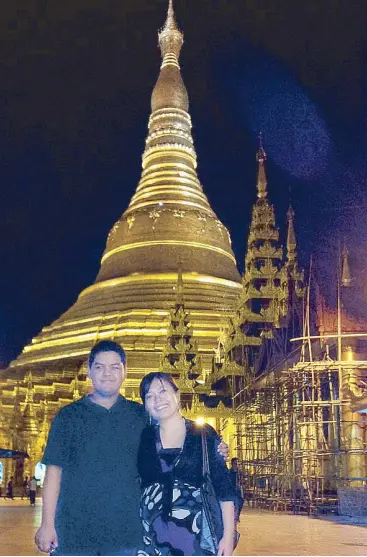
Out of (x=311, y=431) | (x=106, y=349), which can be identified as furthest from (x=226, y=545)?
(x=311, y=431)

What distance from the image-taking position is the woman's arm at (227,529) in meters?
3.28

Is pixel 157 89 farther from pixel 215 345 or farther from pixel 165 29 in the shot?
pixel 215 345

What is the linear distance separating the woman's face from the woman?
1.8 inches

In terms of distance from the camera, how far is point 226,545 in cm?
328

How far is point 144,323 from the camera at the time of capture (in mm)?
30562

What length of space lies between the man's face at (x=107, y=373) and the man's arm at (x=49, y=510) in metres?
0.41

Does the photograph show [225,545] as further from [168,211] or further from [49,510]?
[168,211]

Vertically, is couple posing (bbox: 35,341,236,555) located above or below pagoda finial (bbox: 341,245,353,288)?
below

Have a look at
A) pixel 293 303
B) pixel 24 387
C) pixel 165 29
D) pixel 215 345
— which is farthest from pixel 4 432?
pixel 165 29

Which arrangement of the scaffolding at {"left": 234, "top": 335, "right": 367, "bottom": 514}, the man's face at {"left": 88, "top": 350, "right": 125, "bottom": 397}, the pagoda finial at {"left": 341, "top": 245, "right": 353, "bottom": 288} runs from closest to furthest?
the man's face at {"left": 88, "top": 350, "right": 125, "bottom": 397}
the scaffolding at {"left": 234, "top": 335, "right": 367, "bottom": 514}
the pagoda finial at {"left": 341, "top": 245, "right": 353, "bottom": 288}

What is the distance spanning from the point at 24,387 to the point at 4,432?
2.28 m

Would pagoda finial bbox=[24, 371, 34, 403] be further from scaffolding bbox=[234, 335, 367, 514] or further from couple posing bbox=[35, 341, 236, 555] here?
couple posing bbox=[35, 341, 236, 555]

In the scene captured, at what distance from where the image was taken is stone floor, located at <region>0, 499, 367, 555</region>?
7.80m

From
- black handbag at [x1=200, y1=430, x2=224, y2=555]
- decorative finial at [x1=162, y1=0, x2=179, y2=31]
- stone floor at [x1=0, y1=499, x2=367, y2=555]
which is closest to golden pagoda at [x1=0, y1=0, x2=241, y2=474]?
decorative finial at [x1=162, y1=0, x2=179, y2=31]
